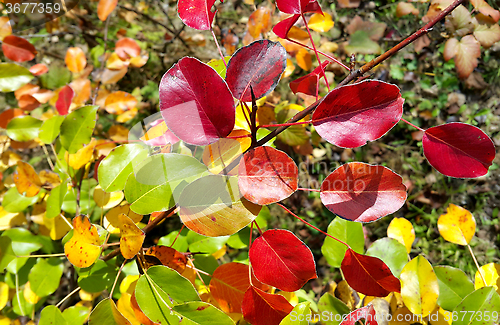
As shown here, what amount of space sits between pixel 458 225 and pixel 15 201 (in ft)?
4.19

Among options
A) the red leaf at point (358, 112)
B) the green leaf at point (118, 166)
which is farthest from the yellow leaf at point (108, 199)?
the red leaf at point (358, 112)

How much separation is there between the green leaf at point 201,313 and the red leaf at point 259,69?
37 cm

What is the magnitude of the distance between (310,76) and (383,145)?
1.10m

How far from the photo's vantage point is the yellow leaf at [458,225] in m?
0.79

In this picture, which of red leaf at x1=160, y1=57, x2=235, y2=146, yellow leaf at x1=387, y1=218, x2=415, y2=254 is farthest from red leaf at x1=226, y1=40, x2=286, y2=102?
yellow leaf at x1=387, y1=218, x2=415, y2=254

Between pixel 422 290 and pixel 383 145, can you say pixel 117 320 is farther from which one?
pixel 383 145

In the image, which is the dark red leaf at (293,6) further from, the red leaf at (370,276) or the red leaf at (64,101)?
the red leaf at (64,101)

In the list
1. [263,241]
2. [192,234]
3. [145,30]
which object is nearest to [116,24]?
[145,30]

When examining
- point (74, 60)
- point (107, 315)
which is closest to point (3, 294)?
point (107, 315)

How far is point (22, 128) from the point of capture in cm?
92

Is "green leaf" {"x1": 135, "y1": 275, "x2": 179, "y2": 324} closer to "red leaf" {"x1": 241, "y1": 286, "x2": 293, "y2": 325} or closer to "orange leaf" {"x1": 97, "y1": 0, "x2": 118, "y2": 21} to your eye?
"red leaf" {"x1": 241, "y1": 286, "x2": 293, "y2": 325}

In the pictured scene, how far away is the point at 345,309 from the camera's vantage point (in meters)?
0.71

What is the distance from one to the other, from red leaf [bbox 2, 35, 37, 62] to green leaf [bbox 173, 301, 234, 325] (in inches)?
45.5

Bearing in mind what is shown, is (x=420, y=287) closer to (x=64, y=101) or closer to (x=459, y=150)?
(x=459, y=150)
